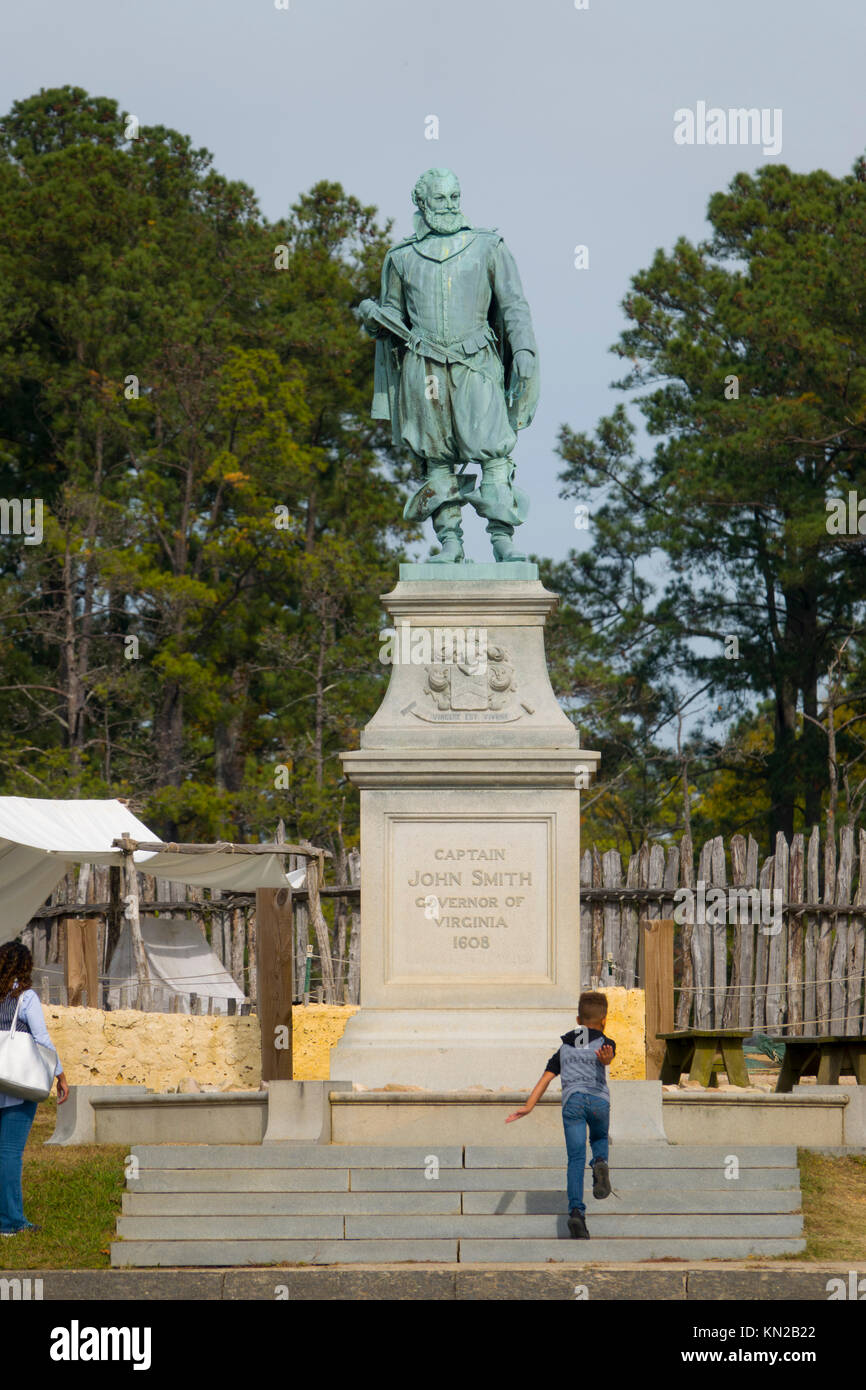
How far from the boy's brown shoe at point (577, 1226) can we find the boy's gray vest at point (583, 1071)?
20.9 inches

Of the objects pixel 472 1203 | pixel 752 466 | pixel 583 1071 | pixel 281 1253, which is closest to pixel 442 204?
pixel 583 1071

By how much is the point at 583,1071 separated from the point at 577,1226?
2.39 feet

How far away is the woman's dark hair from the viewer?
1036 cm

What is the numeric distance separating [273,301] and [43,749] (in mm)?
9092

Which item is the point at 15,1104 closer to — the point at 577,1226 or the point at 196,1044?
the point at 577,1226

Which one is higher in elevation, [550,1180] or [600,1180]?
[600,1180]

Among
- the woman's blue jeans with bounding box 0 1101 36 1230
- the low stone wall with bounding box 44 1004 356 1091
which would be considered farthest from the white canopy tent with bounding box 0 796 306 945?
the woman's blue jeans with bounding box 0 1101 36 1230

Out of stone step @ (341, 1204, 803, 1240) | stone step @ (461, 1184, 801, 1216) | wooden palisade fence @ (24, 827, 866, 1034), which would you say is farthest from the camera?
wooden palisade fence @ (24, 827, 866, 1034)

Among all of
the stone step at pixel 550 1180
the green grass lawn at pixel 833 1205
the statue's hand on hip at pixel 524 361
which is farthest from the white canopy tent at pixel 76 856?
the stone step at pixel 550 1180

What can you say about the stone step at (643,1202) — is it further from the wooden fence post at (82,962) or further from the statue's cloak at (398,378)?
the wooden fence post at (82,962)

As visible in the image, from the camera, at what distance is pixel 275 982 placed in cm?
1431

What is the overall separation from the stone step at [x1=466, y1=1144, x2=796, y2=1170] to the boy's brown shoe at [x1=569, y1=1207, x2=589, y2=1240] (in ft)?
Answer: 2.38

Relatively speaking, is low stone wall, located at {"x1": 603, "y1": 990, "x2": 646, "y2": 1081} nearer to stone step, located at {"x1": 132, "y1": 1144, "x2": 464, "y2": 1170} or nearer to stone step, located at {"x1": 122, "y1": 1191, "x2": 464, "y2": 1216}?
stone step, located at {"x1": 132, "y1": 1144, "x2": 464, "y2": 1170}

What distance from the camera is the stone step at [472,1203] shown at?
393 inches
